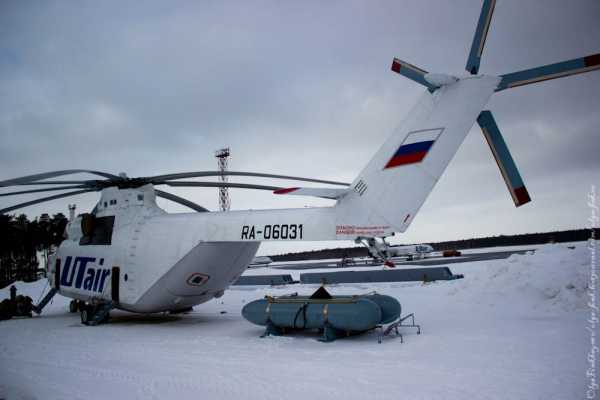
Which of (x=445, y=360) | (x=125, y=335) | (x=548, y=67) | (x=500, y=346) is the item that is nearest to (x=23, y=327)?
(x=125, y=335)

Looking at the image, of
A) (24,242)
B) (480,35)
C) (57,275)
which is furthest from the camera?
(24,242)

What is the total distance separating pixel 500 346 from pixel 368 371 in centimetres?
315

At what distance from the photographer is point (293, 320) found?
10828 millimetres

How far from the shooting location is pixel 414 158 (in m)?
8.91

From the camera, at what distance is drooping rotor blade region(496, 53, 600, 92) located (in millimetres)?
7340

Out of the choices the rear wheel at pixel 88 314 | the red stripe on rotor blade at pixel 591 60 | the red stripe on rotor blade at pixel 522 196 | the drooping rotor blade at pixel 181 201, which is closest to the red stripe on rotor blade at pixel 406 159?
the red stripe on rotor blade at pixel 522 196

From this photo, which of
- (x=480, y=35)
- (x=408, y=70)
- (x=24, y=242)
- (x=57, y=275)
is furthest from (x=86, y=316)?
(x=24, y=242)

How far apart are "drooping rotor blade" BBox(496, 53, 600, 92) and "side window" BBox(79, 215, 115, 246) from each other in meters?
12.9

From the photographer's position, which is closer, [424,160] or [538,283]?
[424,160]

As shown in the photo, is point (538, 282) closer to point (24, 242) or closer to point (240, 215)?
point (240, 215)

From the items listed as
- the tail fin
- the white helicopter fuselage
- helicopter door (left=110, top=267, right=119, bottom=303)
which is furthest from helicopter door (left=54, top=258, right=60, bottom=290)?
the tail fin

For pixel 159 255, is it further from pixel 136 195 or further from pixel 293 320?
pixel 293 320

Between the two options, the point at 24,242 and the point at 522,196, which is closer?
the point at 522,196

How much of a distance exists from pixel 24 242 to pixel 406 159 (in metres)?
60.9
